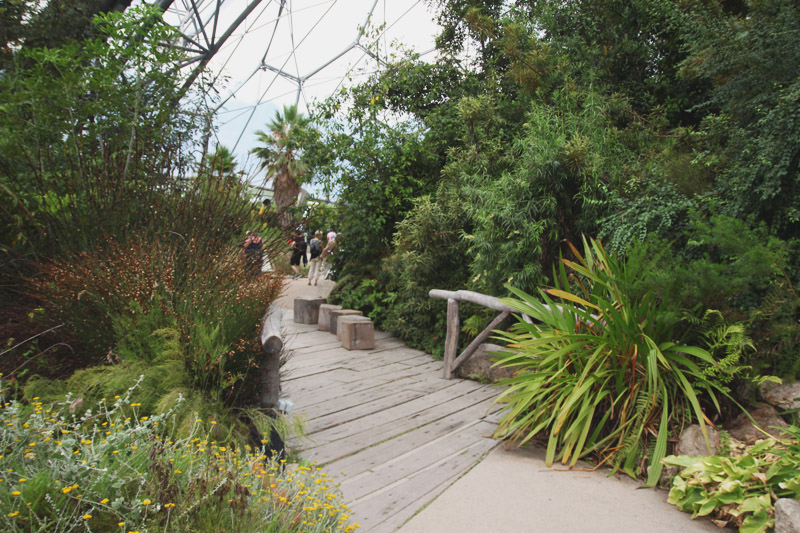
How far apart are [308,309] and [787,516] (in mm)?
7123

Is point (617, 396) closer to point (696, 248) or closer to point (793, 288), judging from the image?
point (793, 288)

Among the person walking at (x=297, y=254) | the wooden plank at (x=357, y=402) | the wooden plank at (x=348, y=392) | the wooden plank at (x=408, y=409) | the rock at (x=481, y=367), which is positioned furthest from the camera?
the person walking at (x=297, y=254)

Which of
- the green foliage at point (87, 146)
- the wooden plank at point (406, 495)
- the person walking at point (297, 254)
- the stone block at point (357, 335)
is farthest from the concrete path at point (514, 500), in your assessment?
the person walking at point (297, 254)

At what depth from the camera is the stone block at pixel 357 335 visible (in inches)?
255

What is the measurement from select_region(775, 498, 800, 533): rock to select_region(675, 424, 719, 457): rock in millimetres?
643

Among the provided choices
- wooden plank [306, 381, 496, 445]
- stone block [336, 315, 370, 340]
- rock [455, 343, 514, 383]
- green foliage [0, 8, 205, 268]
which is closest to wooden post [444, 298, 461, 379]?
rock [455, 343, 514, 383]

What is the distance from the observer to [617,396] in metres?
3.23

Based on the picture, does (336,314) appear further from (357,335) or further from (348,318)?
(357,335)

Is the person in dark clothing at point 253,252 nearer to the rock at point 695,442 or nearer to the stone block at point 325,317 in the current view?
the rock at point 695,442

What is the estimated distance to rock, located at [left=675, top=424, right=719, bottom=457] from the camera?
9.28ft

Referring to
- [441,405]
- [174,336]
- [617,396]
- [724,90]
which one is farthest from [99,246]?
[724,90]

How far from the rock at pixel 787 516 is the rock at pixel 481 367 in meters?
2.98

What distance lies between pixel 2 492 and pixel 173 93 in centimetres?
415

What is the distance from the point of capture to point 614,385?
11.0 feet
